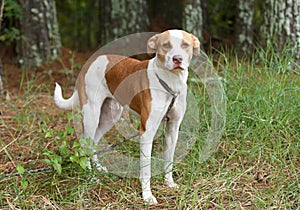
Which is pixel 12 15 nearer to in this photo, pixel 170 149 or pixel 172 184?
pixel 170 149

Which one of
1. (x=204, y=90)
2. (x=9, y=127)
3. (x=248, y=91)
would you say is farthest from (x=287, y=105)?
(x=9, y=127)

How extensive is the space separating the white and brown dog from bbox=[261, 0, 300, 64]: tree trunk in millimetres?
2299

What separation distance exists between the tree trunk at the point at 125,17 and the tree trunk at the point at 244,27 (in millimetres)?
1286

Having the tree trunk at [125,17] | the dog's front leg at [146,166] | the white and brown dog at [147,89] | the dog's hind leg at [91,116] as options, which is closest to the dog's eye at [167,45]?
the white and brown dog at [147,89]

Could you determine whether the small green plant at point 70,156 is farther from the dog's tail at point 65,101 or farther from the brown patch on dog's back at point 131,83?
the dog's tail at point 65,101

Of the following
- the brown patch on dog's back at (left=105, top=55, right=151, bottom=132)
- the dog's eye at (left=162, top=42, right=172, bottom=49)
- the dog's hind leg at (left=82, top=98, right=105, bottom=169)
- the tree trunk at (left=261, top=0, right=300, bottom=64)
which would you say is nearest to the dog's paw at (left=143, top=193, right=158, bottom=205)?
the brown patch on dog's back at (left=105, top=55, right=151, bottom=132)

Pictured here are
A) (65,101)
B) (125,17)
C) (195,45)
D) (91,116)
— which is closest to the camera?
(195,45)

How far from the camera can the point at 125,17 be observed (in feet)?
21.4

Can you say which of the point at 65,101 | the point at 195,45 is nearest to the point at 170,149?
the point at 195,45

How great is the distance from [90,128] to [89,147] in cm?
33

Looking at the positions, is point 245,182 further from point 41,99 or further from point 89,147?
point 41,99

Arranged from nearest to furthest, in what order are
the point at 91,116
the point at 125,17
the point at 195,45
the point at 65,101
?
the point at 195,45 < the point at 91,116 < the point at 65,101 < the point at 125,17

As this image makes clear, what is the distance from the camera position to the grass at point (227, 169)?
317 centimetres

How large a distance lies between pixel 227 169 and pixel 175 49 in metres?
1.02
